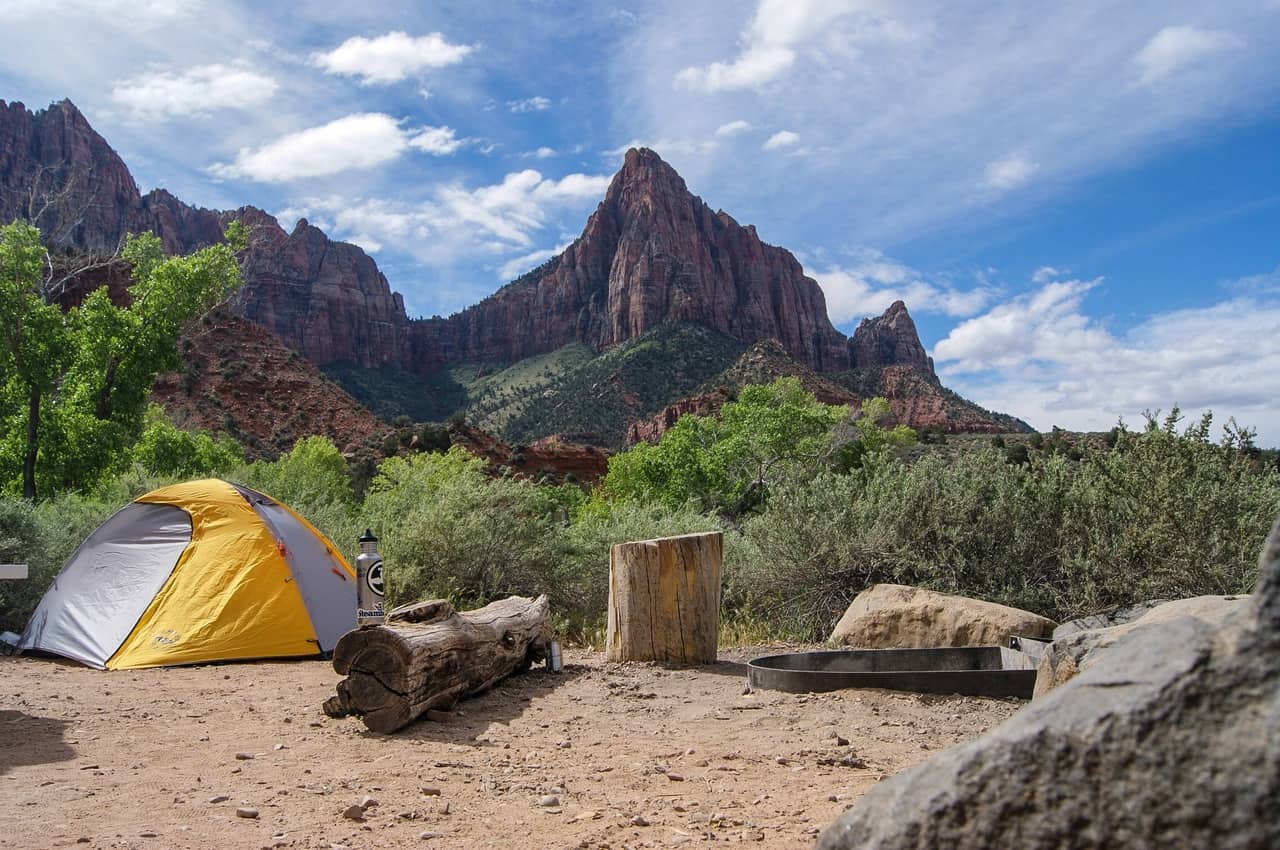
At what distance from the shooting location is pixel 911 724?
224 inches

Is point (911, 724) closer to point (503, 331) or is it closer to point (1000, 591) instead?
point (1000, 591)

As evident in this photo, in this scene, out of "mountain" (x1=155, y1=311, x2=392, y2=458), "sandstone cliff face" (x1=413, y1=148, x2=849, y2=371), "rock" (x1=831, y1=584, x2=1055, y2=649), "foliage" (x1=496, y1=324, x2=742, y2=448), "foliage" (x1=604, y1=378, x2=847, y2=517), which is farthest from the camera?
"sandstone cliff face" (x1=413, y1=148, x2=849, y2=371)

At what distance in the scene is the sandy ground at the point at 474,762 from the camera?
147 inches

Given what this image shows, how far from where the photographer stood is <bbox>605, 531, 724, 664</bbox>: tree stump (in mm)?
8062

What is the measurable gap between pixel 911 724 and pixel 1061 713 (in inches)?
170

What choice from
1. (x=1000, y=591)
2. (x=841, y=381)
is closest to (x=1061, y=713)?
(x=1000, y=591)

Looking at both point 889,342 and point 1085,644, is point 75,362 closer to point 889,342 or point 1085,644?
point 1085,644

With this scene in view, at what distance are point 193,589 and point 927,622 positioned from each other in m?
7.17

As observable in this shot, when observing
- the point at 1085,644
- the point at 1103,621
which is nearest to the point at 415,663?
the point at 1085,644

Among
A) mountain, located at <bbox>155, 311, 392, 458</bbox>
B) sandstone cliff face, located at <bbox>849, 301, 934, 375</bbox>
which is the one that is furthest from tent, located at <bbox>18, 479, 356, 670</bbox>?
sandstone cliff face, located at <bbox>849, 301, 934, 375</bbox>

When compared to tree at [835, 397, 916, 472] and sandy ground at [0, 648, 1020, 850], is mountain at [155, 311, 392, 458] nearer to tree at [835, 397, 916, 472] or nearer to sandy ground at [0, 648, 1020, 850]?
tree at [835, 397, 916, 472]

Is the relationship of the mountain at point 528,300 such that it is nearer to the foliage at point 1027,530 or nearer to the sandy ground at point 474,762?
the foliage at point 1027,530

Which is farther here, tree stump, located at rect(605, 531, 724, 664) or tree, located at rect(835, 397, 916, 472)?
tree, located at rect(835, 397, 916, 472)

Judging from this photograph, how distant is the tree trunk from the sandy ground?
10641mm
